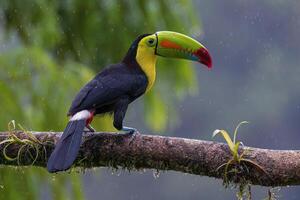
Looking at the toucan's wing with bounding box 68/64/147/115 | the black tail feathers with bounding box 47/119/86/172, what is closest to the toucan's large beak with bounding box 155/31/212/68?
the toucan's wing with bounding box 68/64/147/115

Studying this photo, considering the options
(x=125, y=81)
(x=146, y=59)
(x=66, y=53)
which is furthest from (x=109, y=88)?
(x=66, y=53)

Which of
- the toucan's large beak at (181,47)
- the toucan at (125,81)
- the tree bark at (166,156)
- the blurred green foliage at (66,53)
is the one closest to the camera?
the tree bark at (166,156)

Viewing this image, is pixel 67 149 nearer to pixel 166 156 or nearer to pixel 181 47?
pixel 166 156

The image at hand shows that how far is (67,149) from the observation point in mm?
2844

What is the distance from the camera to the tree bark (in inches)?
106

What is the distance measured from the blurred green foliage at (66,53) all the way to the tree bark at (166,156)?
0.65m

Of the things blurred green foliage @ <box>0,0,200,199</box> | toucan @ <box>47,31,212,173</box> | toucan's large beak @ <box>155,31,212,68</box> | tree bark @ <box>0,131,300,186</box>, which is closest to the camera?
tree bark @ <box>0,131,300,186</box>

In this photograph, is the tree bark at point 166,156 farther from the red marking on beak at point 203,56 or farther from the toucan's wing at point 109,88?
the red marking on beak at point 203,56

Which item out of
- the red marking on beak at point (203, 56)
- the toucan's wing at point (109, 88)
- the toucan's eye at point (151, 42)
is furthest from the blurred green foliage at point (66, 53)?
the red marking on beak at point (203, 56)

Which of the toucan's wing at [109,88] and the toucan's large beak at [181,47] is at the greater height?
the toucan's large beak at [181,47]

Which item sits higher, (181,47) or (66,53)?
(66,53)

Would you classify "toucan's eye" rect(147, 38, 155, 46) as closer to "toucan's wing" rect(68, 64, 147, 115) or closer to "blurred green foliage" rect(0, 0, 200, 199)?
"toucan's wing" rect(68, 64, 147, 115)

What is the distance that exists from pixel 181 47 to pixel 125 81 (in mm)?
238

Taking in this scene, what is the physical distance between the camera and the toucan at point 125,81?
321 cm
